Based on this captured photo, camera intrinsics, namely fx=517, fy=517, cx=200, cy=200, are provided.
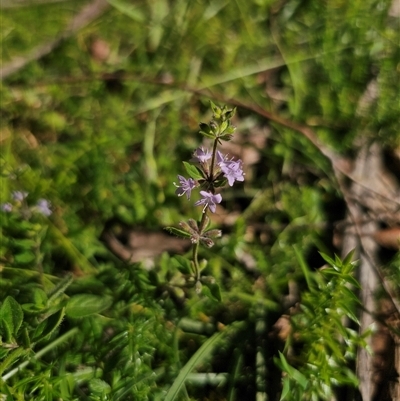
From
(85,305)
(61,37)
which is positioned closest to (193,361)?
(85,305)

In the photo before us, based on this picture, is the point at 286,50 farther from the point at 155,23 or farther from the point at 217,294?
the point at 217,294

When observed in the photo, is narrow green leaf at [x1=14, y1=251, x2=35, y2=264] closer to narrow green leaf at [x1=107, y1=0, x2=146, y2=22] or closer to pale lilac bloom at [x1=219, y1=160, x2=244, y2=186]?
pale lilac bloom at [x1=219, y1=160, x2=244, y2=186]

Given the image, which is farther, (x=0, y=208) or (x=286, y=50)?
(x=286, y=50)

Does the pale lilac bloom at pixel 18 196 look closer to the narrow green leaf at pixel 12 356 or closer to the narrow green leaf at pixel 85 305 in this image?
the narrow green leaf at pixel 85 305

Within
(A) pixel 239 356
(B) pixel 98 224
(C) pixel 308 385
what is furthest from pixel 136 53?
(C) pixel 308 385

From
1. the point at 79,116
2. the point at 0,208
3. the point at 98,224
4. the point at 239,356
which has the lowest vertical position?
the point at 239,356
